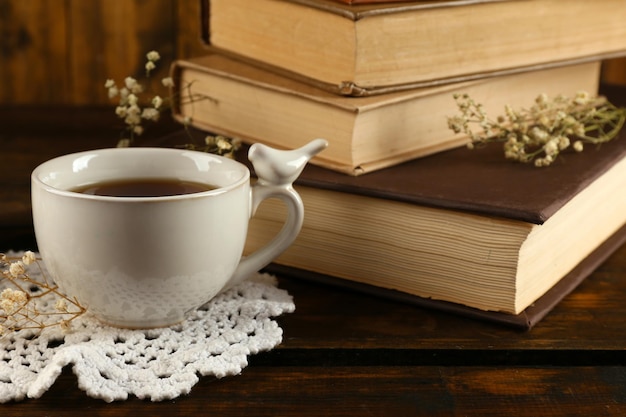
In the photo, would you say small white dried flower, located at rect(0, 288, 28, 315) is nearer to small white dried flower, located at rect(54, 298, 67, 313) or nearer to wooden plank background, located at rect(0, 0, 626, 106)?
small white dried flower, located at rect(54, 298, 67, 313)

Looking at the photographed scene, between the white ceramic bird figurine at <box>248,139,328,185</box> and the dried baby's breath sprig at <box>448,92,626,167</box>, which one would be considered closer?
the white ceramic bird figurine at <box>248,139,328,185</box>

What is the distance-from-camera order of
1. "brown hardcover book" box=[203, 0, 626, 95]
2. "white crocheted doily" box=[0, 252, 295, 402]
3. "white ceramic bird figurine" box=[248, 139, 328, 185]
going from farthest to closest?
"brown hardcover book" box=[203, 0, 626, 95]
"white ceramic bird figurine" box=[248, 139, 328, 185]
"white crocheted doily" box=[0, 252, 295, 402]

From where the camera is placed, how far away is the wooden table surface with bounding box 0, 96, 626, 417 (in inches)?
24.9

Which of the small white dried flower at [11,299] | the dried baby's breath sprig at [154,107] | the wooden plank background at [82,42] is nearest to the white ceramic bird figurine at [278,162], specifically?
the dried baby's breath sprig at [154,107]

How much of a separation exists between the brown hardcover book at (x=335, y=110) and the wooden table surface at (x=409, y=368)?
14cm

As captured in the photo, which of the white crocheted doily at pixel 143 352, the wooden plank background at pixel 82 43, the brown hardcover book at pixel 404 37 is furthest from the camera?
the wooden plank background at pixel 82 43

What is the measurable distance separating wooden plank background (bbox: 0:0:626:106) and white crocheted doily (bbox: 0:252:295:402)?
2.56 ft

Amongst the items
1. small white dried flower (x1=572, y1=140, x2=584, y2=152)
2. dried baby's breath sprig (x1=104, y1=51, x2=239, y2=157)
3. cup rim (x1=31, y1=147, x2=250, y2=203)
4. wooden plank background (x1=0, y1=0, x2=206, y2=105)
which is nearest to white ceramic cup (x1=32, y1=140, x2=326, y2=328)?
cup rim (x1=31, y1=147, x2=250, y2=203)

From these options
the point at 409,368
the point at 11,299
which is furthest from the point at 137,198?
the point at 409,368

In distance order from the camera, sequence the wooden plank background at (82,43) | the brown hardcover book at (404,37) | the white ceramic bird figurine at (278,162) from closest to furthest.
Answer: the white ceramic bird figurine at (278,162) < the brown hardcover book at (404,37) < the wooden plank background at (82,43)

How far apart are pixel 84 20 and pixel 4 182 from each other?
19.7 inches

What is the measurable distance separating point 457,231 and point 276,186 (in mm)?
156

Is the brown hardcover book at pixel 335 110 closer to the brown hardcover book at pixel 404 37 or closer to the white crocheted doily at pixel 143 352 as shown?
the brown hardcover book at pixel 404 37

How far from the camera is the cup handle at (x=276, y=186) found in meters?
0.74
